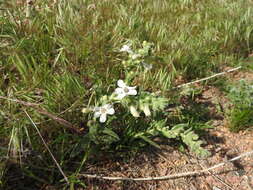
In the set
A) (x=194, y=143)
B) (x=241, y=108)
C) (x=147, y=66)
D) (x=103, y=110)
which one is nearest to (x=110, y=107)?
(x=103, y=110)

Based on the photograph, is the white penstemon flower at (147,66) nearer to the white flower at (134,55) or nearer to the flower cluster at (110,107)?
the white flower at (134,55)

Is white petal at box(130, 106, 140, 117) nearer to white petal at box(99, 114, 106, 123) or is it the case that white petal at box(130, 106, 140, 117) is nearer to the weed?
white petal at box(99, 114, 106, 123)

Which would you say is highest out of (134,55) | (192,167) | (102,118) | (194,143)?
(134,55)

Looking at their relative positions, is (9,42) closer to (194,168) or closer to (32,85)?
(32,85)

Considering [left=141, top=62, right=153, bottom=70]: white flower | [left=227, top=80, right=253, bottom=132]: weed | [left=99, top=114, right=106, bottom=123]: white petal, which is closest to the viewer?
[left=99, top=114, right=106, bottom=123]: white petal

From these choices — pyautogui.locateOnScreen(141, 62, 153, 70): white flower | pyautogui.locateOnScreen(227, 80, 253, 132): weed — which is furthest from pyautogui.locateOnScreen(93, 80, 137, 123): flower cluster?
pyautogui.locateOnScreen(227, 80, 253, 132): weed

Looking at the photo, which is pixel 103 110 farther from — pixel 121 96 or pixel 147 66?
pixel 147 66

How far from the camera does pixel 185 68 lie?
212 cm

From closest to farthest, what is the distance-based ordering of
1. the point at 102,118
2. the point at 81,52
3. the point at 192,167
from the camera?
the point at 102,118, the point at 192,167, the point at 81,52

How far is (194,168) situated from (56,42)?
137cm

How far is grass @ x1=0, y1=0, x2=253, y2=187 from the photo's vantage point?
4.74 feet

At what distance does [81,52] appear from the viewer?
6.51ft

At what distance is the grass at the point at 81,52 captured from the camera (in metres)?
1.44

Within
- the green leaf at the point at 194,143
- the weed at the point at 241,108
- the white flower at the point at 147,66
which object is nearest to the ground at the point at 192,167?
the weed at the point at 241,108
